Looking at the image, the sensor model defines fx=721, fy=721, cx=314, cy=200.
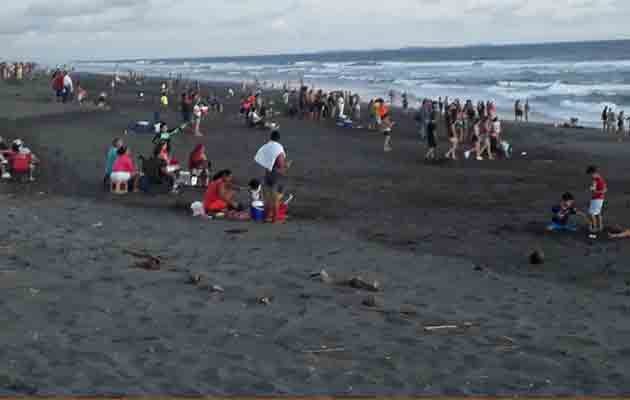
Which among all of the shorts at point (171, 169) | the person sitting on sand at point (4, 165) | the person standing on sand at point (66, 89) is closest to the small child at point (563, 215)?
the shorts at point (171, 169)

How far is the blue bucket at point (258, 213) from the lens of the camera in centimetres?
1209

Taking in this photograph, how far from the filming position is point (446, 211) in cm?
1368

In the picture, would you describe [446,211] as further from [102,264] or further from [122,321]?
[122,321]

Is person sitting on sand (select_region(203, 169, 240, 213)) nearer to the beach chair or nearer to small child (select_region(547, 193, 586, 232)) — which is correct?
the beach chair

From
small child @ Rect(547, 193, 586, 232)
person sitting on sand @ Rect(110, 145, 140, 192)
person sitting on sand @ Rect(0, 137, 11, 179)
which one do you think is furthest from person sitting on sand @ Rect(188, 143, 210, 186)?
small child @ Rect(547, 193, 586, 232)

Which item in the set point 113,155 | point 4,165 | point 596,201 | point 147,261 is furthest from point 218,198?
point 596,201

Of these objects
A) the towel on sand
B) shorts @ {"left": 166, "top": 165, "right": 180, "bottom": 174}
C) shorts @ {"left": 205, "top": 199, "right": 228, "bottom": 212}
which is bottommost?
shorts @ {"left": 205, "top": 199, "right": 228, "bottom": 212}

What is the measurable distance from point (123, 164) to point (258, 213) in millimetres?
3742

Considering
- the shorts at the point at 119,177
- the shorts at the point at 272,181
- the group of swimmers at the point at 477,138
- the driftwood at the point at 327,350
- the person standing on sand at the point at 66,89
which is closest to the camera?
the driftwood at the point at 327,350

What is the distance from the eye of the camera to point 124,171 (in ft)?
47.3

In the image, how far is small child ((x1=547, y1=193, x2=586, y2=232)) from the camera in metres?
11.9

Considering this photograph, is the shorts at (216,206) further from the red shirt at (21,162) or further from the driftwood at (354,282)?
the red shirt at (21,162)

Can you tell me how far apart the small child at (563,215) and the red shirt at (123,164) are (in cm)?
802

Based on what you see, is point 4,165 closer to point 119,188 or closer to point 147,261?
point 119,188
